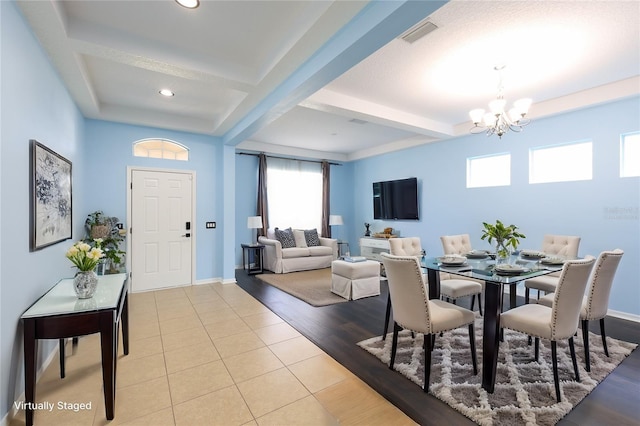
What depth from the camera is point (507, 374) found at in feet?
7.50

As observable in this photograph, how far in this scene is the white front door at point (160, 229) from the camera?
4660mm

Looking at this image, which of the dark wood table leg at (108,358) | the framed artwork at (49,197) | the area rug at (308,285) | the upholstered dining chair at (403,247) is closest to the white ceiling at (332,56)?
the framed artwork at (49,197)

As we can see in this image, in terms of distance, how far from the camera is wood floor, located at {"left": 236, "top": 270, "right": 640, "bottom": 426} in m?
1.86

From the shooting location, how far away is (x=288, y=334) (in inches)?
122

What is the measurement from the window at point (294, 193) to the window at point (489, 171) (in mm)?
3694

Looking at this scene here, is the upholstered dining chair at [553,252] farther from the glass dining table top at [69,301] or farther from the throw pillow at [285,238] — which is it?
the throw pillow at [285,238]

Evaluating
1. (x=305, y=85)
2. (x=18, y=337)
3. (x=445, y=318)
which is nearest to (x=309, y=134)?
(x=305, y=85)

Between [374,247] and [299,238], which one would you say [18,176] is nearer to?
[299,238]

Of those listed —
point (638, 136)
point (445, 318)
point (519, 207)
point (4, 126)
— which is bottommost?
point (445, 318)

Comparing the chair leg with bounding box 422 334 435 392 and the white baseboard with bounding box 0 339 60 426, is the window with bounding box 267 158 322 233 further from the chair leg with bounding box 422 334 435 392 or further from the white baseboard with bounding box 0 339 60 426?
the chair leg with bounding box 422 334 435 392

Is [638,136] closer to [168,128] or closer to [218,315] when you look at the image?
[218,315]

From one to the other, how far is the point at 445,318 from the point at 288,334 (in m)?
1.64

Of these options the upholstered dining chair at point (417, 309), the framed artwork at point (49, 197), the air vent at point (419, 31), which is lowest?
the upholstered dining chair at point (417, 309)

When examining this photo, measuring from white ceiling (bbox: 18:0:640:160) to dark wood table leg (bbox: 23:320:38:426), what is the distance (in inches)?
81.9
